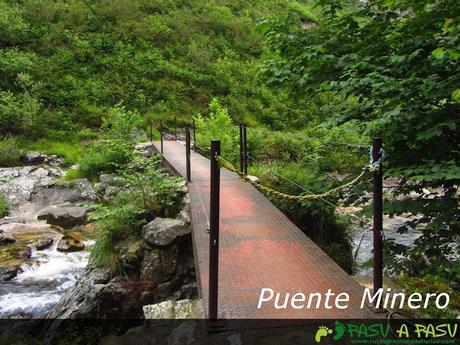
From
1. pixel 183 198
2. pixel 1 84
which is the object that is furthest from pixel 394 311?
pixel 1 84

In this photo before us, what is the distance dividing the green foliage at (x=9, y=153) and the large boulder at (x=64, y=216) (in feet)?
13.9

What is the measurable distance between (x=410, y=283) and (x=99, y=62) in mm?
19728

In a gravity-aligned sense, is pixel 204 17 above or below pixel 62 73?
above

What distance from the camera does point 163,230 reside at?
19.3ft

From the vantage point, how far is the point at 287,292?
3.83 meters

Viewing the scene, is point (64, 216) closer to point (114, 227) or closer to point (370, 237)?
point (114, 227)

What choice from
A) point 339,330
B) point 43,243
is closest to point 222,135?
point 43,243

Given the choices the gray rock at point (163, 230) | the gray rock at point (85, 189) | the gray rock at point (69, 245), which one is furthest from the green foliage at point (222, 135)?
the gray rock at point (163, 230)

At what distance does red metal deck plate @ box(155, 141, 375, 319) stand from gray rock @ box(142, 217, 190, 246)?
0.24 m

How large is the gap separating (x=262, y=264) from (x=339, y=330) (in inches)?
55.3

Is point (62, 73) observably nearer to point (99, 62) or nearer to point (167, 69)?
point (99, 62)

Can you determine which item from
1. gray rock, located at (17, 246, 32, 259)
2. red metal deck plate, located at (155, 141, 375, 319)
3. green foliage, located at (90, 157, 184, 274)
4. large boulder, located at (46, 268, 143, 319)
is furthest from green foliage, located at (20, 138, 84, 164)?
large boulder, located at (46, 268, 143, 319)

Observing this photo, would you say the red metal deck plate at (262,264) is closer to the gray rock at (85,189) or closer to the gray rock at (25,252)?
the gray rock at (25,252)

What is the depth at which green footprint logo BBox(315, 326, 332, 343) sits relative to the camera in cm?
313
